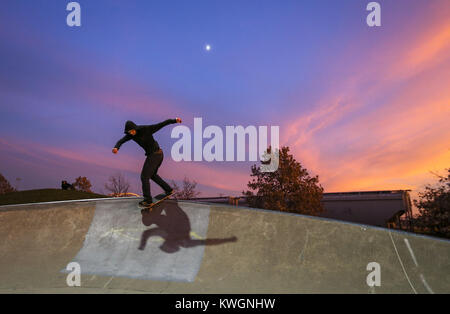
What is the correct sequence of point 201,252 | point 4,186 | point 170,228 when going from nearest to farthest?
point 201,252 < point 170,228 < point 4,186

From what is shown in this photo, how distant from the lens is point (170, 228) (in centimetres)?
697

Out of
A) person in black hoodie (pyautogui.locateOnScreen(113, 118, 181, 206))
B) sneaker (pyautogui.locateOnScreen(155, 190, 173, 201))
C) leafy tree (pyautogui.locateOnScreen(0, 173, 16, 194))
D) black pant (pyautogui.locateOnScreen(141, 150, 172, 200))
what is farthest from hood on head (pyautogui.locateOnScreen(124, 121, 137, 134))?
leafy tree (pyautogui.locateOnScreen(0, 173, 16, 194))

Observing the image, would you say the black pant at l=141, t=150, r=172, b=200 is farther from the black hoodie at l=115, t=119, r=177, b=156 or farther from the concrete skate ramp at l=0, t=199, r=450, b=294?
the concrete skate ramp at l=0, t=199, r=450, b=294

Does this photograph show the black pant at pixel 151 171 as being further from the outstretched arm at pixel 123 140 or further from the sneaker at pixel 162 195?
the outstretched arm at pixel 123 140

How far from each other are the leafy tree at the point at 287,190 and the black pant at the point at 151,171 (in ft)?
72.1

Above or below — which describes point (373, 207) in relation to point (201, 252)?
below

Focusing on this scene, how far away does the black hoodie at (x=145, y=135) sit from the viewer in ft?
21.9

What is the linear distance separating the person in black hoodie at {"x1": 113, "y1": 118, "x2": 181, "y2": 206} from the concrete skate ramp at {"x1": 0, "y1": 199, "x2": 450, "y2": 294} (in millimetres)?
935

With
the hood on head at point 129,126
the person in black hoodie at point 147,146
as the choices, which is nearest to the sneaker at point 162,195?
the person in black hoodie at point 147,146

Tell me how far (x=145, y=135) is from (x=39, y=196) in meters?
17.4

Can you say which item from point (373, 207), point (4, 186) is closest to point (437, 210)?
point (373, 207)

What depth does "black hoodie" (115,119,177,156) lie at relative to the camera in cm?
667

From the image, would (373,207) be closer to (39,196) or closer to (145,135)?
(39,196)

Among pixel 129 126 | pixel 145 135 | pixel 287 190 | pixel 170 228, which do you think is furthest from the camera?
pixel 287 190
